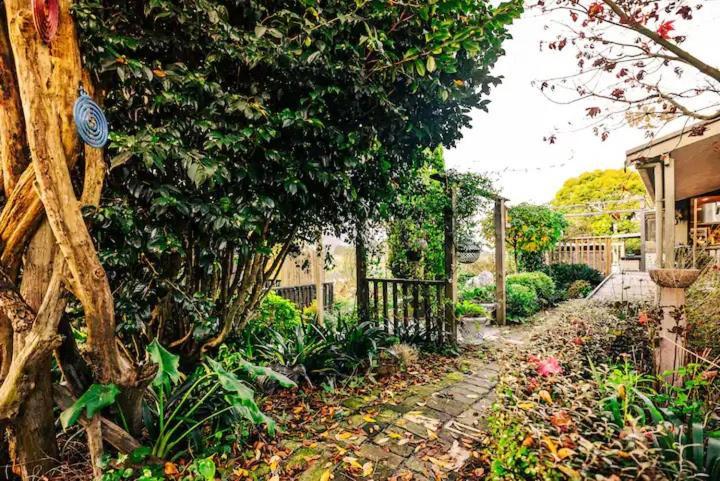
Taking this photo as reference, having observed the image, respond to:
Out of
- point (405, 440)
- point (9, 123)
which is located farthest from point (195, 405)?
point (9, 123)

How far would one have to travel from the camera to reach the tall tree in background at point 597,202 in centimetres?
1189

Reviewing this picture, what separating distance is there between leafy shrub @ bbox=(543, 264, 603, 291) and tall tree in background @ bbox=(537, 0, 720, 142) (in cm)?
693

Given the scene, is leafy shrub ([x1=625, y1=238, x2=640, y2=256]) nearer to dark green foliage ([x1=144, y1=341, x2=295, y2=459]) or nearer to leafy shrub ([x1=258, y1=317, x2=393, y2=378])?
leafy shrub ([x1=258, y1=317, x2=393, y2=378])

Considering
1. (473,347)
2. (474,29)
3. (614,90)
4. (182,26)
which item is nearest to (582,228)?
(473,347)

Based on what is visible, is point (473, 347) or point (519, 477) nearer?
point (519, 477)

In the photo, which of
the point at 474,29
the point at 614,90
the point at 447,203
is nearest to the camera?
the point at 474,29

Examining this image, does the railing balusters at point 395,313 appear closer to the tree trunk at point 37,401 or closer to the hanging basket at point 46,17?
the tree trunk at point 37,401

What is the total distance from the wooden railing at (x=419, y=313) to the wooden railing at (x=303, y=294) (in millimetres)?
1874

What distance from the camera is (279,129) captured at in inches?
74.0

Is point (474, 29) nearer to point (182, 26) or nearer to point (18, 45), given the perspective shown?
point (182, 26)

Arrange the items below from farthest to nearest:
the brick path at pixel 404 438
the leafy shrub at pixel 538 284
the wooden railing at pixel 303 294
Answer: the leafy shrub at pixel 538 284 < the wooden railing at pixel 303 294 < the brick path at pixel 404 438

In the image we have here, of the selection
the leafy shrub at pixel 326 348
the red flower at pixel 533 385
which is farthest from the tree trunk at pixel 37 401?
the red flower at pixel 533 385

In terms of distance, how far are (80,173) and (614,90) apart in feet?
11.1

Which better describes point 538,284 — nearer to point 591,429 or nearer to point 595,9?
point 595,9
